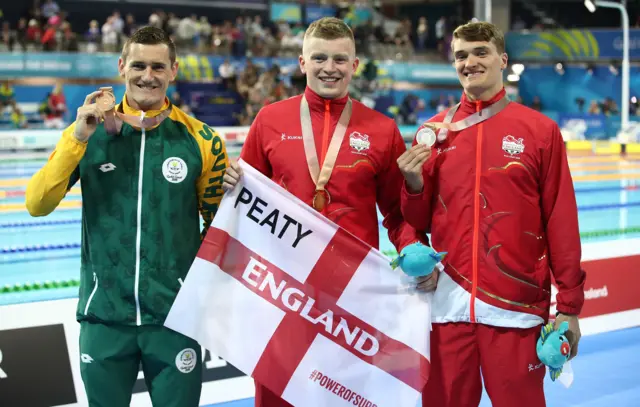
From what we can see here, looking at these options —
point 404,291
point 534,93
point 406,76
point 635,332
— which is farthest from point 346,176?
point 534,93

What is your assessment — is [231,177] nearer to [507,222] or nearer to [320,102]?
[320,102]

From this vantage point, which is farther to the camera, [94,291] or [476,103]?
[476,103]

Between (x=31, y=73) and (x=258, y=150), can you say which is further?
(x=31, y=73)

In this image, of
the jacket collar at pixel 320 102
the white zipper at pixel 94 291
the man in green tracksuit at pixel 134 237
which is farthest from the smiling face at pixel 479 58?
the white zipper at pixel 94 291

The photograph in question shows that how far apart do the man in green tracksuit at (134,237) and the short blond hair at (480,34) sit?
110 centimetres

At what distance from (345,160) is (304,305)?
23.2 inches

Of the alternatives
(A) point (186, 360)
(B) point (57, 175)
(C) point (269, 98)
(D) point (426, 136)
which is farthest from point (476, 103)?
(C) point (269, 98)

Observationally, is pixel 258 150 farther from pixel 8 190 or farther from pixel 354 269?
pixel 8 190

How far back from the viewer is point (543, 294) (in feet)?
9.87

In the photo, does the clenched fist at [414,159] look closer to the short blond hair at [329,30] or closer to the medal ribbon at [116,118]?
the short blond hair at [329,30]

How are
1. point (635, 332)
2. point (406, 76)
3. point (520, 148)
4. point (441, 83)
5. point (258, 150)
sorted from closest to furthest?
1. point (520, 148)
2. point (258, 150)
3. point (635, 332)
4. point (406, 76)
5. point (441, 83)

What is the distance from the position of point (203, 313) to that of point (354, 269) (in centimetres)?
61

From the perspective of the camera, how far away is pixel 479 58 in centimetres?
296

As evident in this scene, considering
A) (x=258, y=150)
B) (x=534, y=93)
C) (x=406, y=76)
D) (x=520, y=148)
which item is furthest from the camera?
(x=534, y=93)
